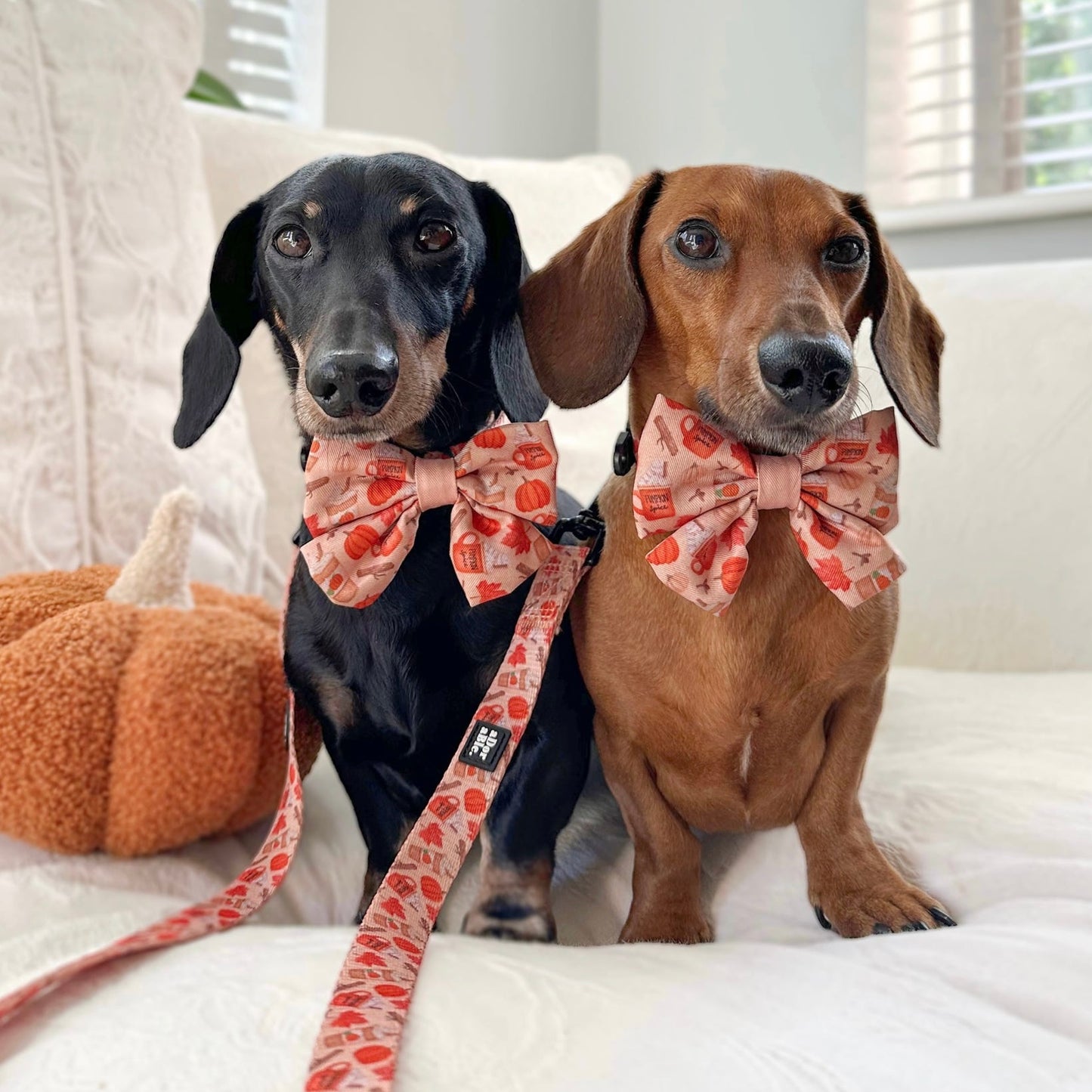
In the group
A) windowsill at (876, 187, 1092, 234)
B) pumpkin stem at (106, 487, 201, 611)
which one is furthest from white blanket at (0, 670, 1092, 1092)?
windowsill at (876, 187, 1092, 234)

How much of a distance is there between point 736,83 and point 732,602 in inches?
77.2

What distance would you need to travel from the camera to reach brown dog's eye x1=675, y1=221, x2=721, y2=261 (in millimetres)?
874

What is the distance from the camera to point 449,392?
96 centimetres

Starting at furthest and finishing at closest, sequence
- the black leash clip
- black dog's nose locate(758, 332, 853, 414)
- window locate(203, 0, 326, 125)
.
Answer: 1. window locate(203, 0, 326, 125)
2. the black leash clip
3. black dog's nose locate(758, 332, 853, 414)

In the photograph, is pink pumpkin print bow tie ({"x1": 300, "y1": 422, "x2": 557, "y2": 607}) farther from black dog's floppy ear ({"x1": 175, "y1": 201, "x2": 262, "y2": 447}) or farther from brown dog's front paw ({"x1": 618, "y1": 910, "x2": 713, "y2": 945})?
brown dog's front paw ({"x1": 618, "y1": 910, "x2": 713, "y2": 945})

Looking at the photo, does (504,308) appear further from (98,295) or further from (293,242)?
(98,295)

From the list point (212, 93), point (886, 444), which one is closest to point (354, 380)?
point (886, 444)

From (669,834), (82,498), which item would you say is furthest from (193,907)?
(82,498)

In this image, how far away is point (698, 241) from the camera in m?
0.88

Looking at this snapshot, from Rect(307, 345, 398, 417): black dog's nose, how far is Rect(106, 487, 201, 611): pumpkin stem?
0.87 feet

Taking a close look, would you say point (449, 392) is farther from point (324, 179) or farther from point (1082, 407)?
point (1082, 407)

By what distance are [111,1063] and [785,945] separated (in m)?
0.46

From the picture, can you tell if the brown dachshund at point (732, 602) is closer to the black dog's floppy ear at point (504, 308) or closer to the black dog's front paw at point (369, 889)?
the black dog's floppy ear at point (504, 308)

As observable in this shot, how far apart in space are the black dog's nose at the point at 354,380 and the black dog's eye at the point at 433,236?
141 mm
